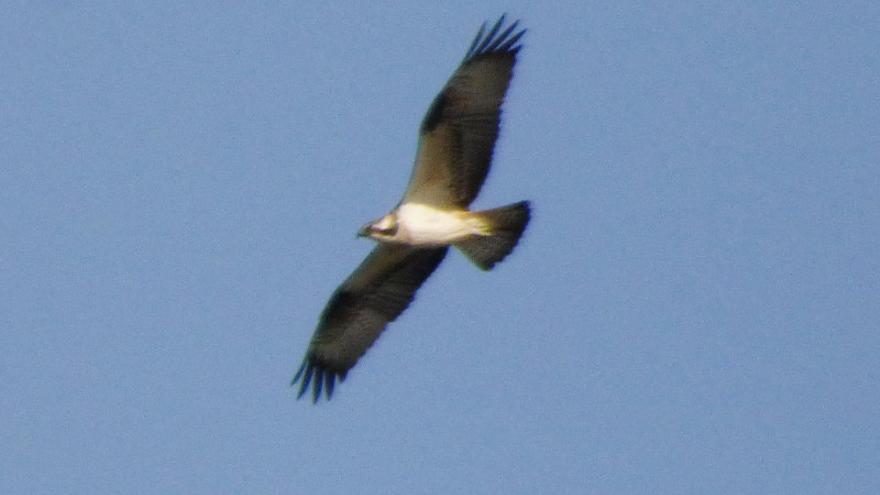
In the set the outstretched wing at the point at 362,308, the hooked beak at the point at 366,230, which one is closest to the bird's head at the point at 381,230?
the hooked beak at the point at 366,230

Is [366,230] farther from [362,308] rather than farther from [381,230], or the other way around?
[362,308]

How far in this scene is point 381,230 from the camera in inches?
653

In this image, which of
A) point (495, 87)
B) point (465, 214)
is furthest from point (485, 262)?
point (495, 87)

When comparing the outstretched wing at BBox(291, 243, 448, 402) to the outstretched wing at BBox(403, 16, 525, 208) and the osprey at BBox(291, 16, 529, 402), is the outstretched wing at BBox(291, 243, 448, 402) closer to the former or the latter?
the osprey at BBox(291, 16, 529, 402)

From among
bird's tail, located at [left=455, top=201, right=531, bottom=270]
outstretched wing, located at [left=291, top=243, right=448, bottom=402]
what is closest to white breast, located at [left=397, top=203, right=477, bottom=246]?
bird's tail, located at [left=455, top=201, right=531, bottom=270]

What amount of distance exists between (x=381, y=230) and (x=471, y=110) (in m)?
1.28

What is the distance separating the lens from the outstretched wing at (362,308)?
57.7ft

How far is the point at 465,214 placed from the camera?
16500 millimetres

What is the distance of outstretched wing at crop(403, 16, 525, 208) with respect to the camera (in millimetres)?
16188

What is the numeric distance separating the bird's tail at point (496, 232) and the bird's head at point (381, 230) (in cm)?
65

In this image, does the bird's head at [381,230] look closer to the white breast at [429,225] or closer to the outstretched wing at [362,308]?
the white breast at [429,225]

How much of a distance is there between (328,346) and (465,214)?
2124 millimetres

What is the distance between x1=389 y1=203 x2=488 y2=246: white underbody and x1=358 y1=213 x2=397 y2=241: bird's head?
0.14 ft

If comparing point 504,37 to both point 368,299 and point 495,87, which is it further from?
point 368,299
